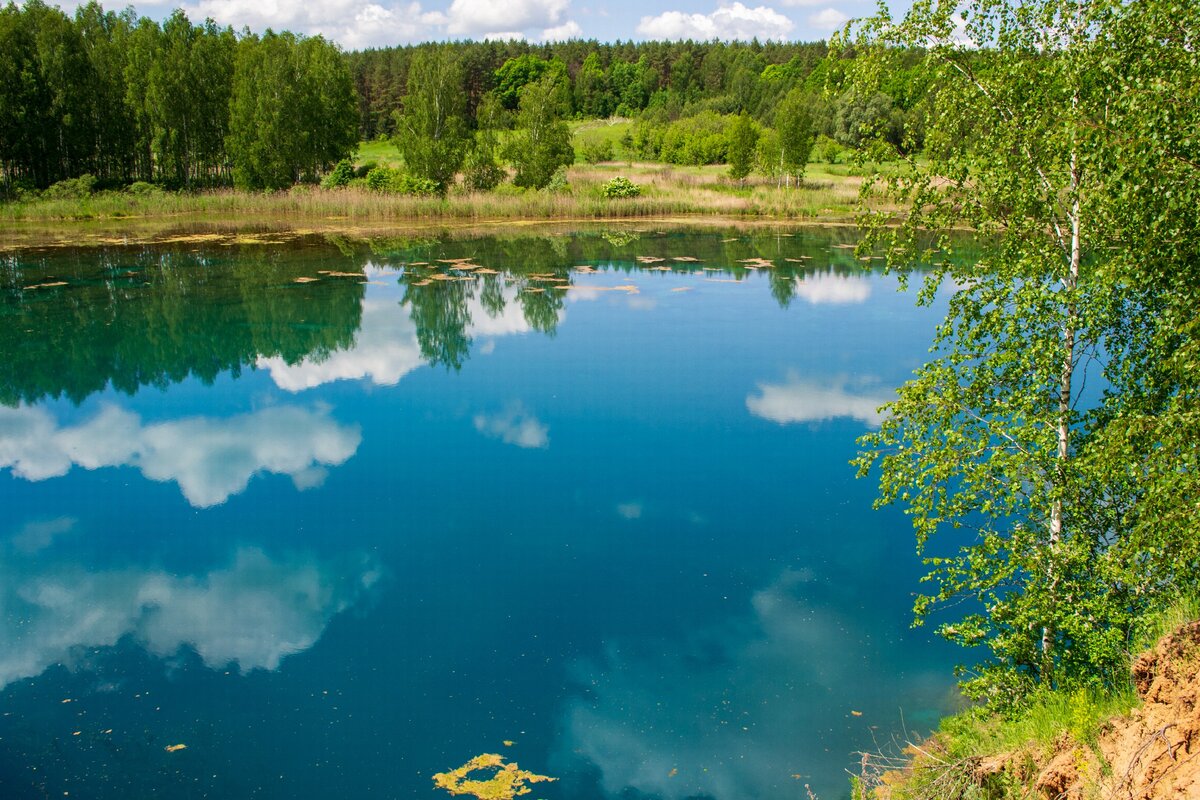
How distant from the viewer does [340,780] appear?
648cm

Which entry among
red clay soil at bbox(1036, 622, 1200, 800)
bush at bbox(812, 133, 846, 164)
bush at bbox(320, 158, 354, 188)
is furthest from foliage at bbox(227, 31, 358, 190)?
red clay soil at bbox(1036, 622, 1200, 800)

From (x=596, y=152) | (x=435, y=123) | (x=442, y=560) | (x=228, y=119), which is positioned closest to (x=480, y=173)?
(x=435, y=123)

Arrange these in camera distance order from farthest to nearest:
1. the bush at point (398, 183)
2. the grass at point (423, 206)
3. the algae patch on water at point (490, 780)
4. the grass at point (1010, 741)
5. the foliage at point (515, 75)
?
the foliage at point (515, 75) → the bush at point (398, 183) → the grass at point (423, 206) → the algae patch on water at point (490, 780) → the grass at point (1010, 741)

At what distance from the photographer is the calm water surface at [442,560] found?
689 cm

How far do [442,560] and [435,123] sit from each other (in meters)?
38.7

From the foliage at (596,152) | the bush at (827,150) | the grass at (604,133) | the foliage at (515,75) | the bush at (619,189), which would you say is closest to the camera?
the bush at (619,189)

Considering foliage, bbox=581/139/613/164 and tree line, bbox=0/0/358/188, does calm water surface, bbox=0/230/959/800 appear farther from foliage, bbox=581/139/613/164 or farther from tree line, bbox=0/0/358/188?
foliage, bbox=581/139/613/164

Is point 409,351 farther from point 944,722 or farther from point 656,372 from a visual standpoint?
point 944,722

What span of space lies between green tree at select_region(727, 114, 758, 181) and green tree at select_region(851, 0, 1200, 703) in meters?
42.8

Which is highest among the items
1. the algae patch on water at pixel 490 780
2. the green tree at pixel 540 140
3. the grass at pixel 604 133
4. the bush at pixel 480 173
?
the grass at pixel 604 133

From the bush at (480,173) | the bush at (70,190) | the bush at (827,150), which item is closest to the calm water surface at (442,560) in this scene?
the bush at (70,190)

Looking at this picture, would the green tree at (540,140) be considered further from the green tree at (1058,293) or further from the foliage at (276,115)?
the green tree at (1058,293)

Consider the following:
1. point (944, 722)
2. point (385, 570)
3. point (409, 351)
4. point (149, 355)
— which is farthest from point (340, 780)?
point (149, 355)

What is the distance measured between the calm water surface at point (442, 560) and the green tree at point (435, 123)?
78.3ft
